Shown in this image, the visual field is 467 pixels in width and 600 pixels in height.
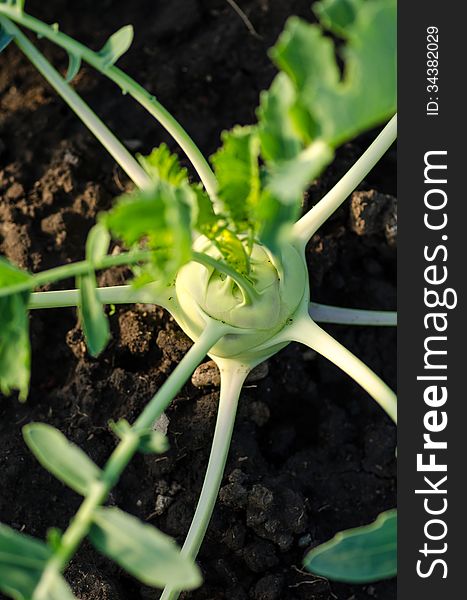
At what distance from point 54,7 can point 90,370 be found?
78cm

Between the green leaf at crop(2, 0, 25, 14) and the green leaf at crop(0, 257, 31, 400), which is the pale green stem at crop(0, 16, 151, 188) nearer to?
the green leaf at crop(2, 0, 25, 14)

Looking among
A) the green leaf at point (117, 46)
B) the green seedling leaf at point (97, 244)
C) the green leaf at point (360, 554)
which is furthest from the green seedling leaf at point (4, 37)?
the green leaf at point (360, 554)

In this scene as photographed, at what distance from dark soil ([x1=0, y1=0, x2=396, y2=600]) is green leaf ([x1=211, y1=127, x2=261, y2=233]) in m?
0.46

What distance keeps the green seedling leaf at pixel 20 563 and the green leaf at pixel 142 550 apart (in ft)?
0.19

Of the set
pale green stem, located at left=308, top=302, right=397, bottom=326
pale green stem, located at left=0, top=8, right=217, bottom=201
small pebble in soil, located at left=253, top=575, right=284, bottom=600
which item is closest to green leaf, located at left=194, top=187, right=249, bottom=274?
pale green stem, located at left=0, top=8, right=217, bottom=201

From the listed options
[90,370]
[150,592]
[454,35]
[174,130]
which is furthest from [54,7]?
[150,592]

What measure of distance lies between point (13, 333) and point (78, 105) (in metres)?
0.44

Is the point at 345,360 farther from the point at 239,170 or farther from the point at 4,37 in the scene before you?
the point at 4,37

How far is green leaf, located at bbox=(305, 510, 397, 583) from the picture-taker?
796 millimetres

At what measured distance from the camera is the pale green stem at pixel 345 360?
973mm

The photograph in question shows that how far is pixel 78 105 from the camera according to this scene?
1171 millimetres

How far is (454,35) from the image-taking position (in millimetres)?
1102

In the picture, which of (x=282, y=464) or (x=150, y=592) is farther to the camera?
(x=282, y=464)

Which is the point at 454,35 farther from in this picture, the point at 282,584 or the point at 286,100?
the point at 282,584
